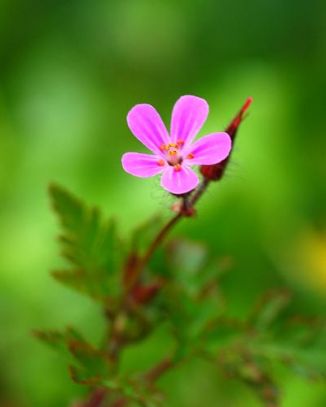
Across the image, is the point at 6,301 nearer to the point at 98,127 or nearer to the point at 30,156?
the point at 30,156

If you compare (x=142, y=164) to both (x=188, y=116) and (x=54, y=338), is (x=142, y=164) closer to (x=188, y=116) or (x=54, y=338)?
(x=188, y=116)

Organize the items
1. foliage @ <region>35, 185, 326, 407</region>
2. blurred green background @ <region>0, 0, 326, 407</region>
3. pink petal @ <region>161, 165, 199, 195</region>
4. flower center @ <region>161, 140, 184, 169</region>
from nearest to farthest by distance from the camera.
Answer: pink petal @ <region>161, 165, 199, 195</region>, flower center @ <region>161, 140, 184, 169</region>, foliage @ <region>35, 185, 326, 407</region>, blurred green background @ <region>0, 0, 326, 407</region>

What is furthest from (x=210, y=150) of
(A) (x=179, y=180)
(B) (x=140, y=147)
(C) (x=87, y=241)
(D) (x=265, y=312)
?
(B) (x=140, y=147)

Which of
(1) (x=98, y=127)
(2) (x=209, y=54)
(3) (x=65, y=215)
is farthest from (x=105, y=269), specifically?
(2) (x=209, y=54)

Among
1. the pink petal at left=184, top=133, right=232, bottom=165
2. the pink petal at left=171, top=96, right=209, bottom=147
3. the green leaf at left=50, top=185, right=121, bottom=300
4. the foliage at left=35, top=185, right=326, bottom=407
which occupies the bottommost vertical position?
the foliage at left=35, top=185, right=326, bottom=407

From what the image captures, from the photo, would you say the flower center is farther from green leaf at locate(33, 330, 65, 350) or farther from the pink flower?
green leaf at locate(33, 330, 65, 350)

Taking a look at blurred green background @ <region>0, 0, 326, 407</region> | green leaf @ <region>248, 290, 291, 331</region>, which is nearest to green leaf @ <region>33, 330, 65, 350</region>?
green leaf @ <region>248, 290, 291, 331</region>
